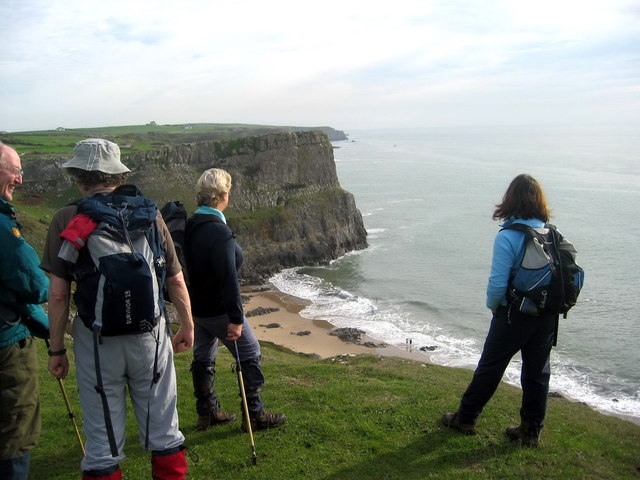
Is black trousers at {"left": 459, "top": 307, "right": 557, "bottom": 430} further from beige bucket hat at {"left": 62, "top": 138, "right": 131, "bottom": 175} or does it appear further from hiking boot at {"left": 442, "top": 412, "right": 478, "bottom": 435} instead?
beige bucket hat at {"left": 62, "top": 138, "right": 131, "bottom": 175}

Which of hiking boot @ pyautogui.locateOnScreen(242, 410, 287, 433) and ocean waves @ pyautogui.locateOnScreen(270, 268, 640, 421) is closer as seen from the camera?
hiking boot @ pyautogui.locateOnScreen(242, 410, 287, 433)

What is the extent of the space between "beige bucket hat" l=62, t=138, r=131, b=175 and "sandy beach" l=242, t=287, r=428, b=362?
83.4 ft

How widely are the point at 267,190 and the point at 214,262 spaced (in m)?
57.3

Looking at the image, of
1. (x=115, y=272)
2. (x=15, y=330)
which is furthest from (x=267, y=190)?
(x=115, y=272)

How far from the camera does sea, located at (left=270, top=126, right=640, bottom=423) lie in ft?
93.7

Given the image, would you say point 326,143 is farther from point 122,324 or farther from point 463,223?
point 122,324

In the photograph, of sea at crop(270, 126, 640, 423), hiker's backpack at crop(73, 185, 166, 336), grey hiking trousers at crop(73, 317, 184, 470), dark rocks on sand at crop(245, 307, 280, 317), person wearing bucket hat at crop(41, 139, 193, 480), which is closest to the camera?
hiker's backpack at crop(73, 185, 166, 336)

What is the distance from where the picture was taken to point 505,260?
6141mm

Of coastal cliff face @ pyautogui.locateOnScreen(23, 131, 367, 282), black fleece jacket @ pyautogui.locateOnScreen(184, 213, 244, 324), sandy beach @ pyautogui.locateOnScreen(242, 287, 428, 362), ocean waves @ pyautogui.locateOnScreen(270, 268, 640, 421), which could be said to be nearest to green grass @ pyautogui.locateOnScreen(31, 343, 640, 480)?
black fleece jacket @ pyautogui.locateOnScreen(184, 213, 244, 324)

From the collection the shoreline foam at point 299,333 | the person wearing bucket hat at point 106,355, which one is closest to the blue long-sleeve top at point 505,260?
the person wearing bucket hat at point 106,355

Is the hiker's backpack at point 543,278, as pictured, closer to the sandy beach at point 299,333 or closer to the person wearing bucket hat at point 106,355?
the person wearing bucket hat at point 106,355

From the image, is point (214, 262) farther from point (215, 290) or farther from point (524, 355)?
point (524, 355)

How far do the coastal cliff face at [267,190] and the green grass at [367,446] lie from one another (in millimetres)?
42095

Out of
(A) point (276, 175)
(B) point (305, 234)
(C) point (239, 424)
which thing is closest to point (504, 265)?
(C) point (239, 424)
